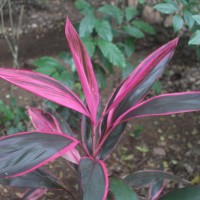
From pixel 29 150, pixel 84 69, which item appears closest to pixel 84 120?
pixel 84 69

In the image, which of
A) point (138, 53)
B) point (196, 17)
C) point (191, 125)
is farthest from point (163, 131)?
point (196, 17)

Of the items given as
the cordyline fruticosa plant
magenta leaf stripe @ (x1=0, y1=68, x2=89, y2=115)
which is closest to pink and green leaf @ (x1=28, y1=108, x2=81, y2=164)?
the cordyline fruticosa plant

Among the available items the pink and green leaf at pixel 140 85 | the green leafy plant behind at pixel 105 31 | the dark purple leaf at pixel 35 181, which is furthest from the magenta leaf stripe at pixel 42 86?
the green leafy plant behind at pixel 105 31

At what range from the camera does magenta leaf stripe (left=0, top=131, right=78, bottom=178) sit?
3.18 feet

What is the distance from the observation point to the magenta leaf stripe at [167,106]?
3.54 ft

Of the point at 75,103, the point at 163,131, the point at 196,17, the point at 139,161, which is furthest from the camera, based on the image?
the point at 163,131

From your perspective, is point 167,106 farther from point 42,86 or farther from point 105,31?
point 105,31

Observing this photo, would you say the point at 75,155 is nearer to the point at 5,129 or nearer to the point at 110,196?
the point at 110,196

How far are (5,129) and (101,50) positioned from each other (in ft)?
1.97

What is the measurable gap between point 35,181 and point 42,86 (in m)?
0.35

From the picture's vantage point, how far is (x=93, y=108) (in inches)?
42.8

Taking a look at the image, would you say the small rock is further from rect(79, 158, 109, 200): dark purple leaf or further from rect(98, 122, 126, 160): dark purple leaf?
rect(79, 158, 109, 200): dark purple leaf

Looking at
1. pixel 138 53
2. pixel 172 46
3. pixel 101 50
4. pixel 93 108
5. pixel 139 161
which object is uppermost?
pixel 172 46

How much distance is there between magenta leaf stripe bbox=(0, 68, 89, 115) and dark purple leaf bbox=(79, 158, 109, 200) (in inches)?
5.9
